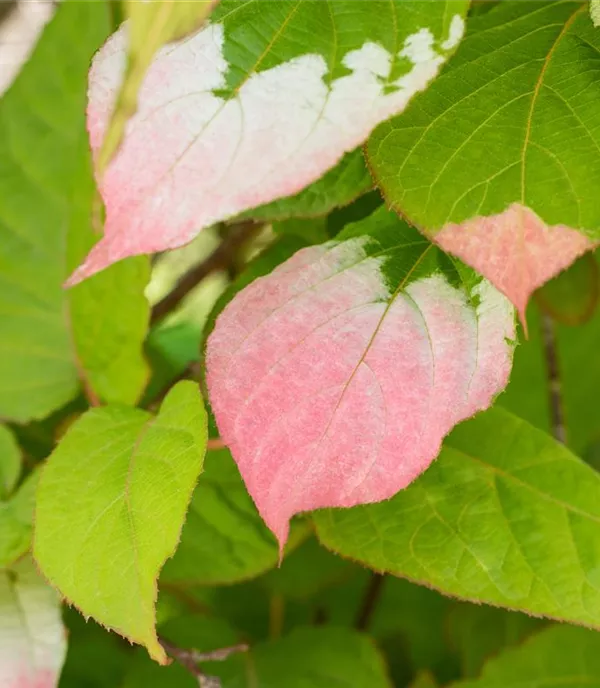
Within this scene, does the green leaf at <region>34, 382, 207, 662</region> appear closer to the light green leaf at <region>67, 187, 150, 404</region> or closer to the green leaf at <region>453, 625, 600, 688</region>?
the light green leaf at <region>67, 187, 150, 404</region>

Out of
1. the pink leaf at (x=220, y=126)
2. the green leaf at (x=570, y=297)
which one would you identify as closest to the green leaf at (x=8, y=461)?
the pink leaf at (x=220, y=126)

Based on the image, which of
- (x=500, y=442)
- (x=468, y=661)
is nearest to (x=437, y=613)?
→ (x=468, y=661)

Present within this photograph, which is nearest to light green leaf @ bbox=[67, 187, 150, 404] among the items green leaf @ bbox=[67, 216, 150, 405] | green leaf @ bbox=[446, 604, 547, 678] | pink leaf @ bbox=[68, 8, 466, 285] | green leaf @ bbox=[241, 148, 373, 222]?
green leaf @ bbox=[67, 216, 150, 405]

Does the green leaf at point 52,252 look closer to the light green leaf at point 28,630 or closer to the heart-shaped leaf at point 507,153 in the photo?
the light green leaf at point 28,630

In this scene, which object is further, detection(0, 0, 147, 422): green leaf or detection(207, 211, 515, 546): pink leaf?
detection(0, 0, 147, 422): green leaf

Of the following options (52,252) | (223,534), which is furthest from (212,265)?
(223,534)

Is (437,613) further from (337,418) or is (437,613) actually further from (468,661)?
(337,418)

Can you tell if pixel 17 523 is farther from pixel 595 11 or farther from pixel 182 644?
pixel 595 11
